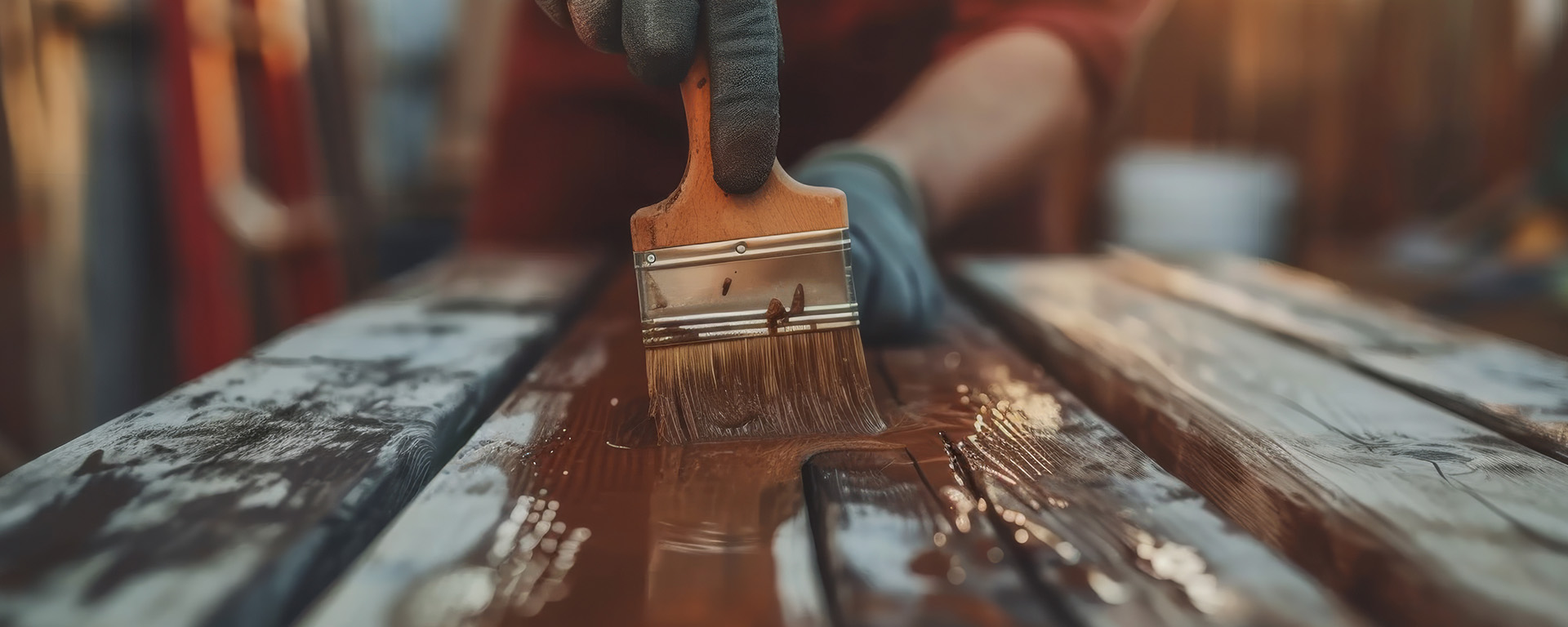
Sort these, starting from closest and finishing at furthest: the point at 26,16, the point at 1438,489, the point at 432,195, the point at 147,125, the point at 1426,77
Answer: the point at 1438,489, the point at 26,16, the point at 147,125, the point at 432,195, the point at 1426,77

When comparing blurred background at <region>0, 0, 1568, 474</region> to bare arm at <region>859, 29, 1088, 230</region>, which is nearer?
bare arm at <region>859, 29, 1088, 230</region>

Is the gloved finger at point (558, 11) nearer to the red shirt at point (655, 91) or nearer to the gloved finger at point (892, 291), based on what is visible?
the gloved finger at point (892, 291)

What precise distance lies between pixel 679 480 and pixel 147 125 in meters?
2.38

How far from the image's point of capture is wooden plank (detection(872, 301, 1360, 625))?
1.45ft

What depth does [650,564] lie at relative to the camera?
1.63 ft

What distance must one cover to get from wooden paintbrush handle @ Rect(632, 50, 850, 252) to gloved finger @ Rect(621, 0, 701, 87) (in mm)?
30

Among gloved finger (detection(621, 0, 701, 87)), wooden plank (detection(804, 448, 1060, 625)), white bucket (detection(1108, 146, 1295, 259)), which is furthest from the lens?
white bucket (detection(1108, 146, 1295, 259))

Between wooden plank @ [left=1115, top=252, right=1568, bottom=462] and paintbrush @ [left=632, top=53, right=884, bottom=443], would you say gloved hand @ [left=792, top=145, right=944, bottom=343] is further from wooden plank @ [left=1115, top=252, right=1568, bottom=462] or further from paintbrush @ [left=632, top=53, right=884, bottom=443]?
wooden plank @ [left=1115, top=252, right=1568, bottom=462]

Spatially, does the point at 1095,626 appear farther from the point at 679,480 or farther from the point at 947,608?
the point at 679,480

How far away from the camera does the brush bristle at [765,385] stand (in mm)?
723

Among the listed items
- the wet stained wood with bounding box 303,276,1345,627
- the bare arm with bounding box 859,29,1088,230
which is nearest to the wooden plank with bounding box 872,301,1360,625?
the wet stained wood with bounding box 303,276,1345,627

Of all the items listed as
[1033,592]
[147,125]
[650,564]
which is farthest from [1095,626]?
[147,125]

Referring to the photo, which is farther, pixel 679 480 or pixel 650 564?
pixel 679 480

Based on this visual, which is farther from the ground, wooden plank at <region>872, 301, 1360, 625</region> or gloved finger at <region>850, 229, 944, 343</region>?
gloved finger at <region>850, 229, 944, 343</region>
